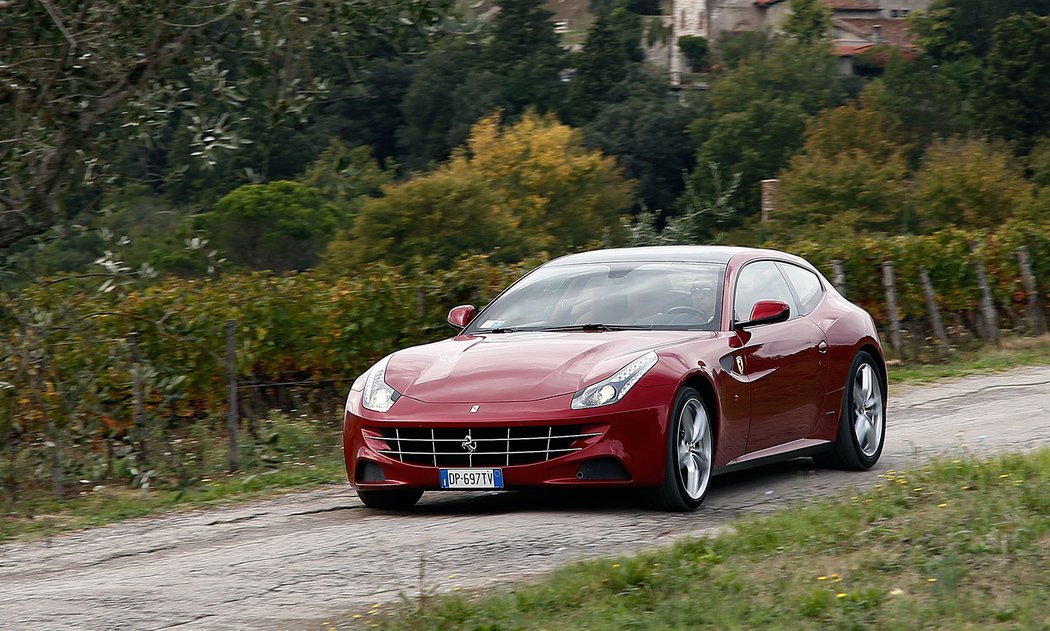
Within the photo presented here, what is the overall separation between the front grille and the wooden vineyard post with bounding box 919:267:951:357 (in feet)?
44.2

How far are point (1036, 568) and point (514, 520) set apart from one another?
3.10 meters

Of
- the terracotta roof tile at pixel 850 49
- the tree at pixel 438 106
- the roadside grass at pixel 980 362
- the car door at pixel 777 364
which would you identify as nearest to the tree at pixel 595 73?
the tree at pixel 438 106

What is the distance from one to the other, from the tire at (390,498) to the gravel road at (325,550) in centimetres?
10

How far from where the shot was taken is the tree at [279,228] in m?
89.6

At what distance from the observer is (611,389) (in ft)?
28.0

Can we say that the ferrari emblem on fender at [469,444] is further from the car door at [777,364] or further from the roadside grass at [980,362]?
the roadside grass at [980,362]

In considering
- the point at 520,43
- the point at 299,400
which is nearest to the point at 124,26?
the point at 299,400

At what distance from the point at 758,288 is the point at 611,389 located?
2070 millimetres

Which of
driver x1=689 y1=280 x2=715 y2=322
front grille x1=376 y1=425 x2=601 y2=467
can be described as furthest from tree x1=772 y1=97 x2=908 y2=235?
front grille x1=376 y1=425 x2=601 y2=467

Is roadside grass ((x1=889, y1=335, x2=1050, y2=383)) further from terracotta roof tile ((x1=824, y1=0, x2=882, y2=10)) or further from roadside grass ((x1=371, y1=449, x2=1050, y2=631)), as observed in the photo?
terracotta roof tile ((x1=824, y1=0, x2=882, y2=10))

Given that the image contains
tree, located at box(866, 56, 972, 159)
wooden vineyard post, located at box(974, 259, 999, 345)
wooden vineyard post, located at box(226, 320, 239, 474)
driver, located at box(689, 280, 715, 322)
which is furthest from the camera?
tree, located at box(866, 56, 972, 159)

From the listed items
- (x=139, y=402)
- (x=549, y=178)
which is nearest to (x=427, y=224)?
(x=549, y=178)

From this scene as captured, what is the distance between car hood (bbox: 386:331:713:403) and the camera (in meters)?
8.64

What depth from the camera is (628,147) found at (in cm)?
11619
